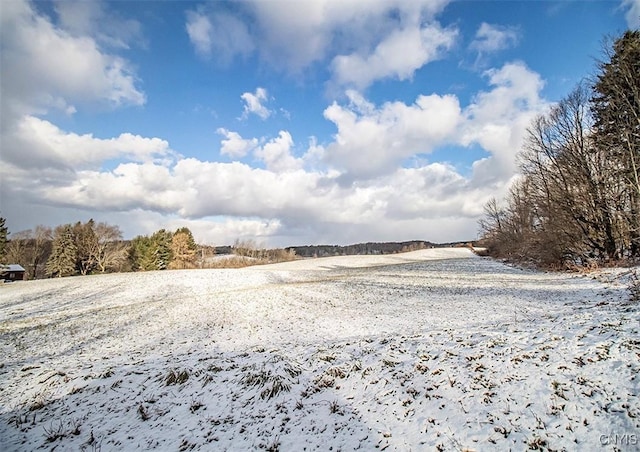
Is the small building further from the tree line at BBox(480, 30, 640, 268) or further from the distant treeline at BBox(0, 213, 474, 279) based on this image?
the tree line at BBox(480, 30, 640, 268)

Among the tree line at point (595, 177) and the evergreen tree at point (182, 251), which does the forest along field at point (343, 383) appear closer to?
the tree line at point (595, 177)

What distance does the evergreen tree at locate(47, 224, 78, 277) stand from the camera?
56812 millimetres

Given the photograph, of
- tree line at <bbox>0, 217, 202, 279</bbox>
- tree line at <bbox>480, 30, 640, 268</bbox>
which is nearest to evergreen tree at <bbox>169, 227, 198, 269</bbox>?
tree line at <bbox>0, 217, 202, 279</bbox>

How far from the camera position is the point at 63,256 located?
57.0m

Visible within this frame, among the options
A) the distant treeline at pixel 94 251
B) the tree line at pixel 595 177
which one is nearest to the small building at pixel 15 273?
the distant treeline at pixel 94 251

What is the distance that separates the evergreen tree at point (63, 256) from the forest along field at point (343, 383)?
5107cm

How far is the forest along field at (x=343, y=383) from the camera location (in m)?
5.38

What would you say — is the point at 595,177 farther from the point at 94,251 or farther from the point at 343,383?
the point at 94,251

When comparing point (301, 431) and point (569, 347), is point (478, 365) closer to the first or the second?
point (569, 347)

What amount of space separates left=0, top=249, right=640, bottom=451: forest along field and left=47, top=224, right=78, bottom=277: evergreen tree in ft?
168

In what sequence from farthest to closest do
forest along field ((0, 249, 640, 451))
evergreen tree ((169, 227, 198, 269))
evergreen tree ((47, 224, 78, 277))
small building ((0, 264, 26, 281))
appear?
1. evergreen tree ((169, 227, 198, 269))
2. small building ((0, 264, 26, 281))
3. evergreen tree ((47, 224, 78, 277))
4. forest along field ((0, 249, 640, 451))

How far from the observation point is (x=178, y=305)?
2145cm

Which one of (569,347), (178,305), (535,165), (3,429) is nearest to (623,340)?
(569,347)

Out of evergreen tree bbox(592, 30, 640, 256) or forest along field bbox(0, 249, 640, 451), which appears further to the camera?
evergreen tree bbox(592, 30, 640, 256)
